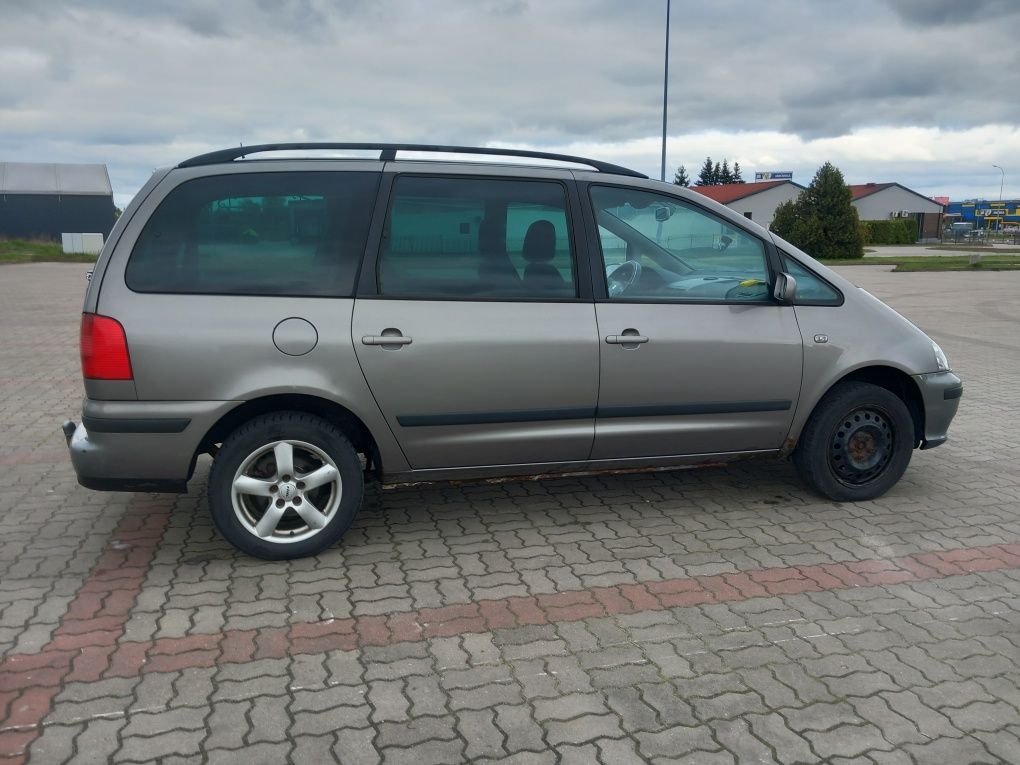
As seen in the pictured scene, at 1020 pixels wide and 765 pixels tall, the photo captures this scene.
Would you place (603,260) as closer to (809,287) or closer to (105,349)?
(809,287)

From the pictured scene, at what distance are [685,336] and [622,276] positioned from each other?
16.9 inches

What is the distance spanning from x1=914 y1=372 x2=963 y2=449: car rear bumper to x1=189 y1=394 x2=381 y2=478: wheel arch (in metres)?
2.98

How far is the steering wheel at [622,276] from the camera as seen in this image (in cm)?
441

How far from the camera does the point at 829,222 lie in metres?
38.1

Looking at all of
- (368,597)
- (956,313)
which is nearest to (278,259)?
(368,597)

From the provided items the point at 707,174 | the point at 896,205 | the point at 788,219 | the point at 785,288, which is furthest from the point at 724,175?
the point at 785,288

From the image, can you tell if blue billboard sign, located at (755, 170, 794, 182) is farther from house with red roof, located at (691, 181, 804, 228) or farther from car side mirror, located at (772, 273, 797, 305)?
car side mirror, located at (772, 273, 797, 305)

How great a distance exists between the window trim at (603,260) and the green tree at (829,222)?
35.1 meters

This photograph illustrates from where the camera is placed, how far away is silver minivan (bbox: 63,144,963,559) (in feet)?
12.8

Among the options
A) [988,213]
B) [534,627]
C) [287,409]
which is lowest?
[534,627]

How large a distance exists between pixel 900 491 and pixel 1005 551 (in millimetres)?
955

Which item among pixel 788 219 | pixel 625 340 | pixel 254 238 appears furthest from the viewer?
pixel 788 219

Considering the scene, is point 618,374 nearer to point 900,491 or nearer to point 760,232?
point 760,232

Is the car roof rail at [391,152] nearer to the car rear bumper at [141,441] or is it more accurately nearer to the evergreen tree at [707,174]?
the car rear bumper at [141,441]
